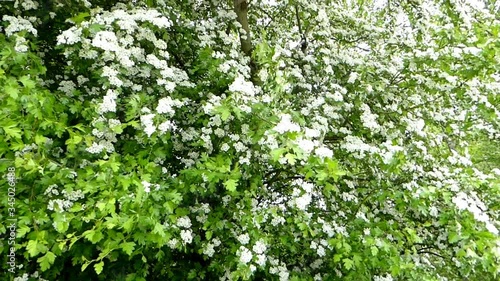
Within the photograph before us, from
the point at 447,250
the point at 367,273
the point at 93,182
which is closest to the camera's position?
the point at 93,182

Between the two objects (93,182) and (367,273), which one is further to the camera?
(367,273)

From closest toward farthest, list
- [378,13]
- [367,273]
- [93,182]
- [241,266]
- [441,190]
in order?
[93,182] → [241,266] → [441,190] → [367,273] → [378,13]

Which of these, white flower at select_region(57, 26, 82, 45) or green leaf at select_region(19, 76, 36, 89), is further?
white flower at select_region(57, 26, 82, 45)

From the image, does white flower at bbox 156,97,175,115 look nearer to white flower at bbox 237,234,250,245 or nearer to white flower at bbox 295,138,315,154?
white flower at bbox 295,138,315,154

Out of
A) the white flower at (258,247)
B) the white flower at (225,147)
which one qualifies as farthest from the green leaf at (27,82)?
the white flower at (258,247)

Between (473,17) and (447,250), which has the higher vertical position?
(473,17)

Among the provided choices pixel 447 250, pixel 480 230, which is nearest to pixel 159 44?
pixel 480 230

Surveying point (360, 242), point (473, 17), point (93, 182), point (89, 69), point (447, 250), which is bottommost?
point (447, 250)

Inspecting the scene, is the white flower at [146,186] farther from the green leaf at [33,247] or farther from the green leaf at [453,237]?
the green leaf at [453,237]

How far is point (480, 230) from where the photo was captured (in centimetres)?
367

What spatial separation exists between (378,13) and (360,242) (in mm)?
3397

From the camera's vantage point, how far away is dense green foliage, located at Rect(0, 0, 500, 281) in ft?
10.1

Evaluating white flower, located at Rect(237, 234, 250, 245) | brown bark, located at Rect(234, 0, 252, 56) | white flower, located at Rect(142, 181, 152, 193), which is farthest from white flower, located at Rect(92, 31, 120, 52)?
brown bark, located at Rect(234, 0, 252, 56)

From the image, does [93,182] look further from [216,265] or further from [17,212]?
[216,265]
